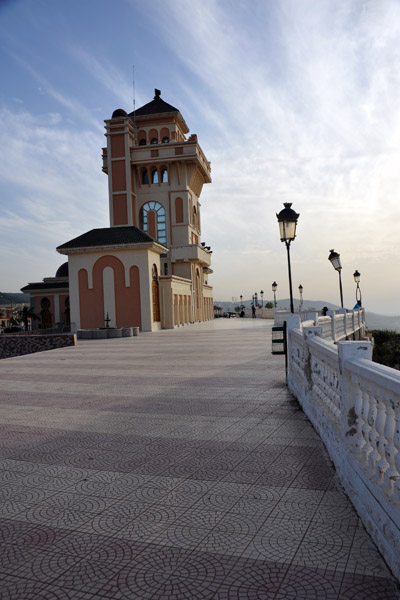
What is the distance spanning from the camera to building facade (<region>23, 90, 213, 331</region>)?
33.4m

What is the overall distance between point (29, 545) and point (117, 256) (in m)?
30.9

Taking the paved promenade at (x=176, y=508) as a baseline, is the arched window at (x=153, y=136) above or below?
above

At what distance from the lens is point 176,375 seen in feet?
35.4

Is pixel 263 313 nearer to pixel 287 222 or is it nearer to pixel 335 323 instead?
pixel 335 323

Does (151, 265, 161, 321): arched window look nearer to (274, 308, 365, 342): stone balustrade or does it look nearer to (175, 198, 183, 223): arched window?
(175, 198, 183, 223): arched window

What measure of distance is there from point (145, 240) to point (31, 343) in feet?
39.2

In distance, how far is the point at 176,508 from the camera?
3635 mm

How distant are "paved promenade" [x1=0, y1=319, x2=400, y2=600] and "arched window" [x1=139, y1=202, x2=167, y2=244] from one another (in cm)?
4291

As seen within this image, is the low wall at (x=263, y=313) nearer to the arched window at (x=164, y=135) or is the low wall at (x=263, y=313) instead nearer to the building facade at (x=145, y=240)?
the building facade at (x=145, y=240)

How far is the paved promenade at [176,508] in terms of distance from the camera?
8.77 ft

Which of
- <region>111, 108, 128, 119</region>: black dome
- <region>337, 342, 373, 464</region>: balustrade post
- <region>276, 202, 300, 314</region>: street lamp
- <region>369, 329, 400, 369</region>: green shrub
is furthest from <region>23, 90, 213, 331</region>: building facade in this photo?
<region>337, 342, 373, 464</region>: balustrade post

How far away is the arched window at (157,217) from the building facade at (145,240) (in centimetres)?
10

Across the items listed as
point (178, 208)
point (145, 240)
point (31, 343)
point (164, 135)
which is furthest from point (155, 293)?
point (164, 135)

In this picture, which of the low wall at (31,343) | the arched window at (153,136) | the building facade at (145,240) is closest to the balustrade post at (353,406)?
the low wall at (31,343)
